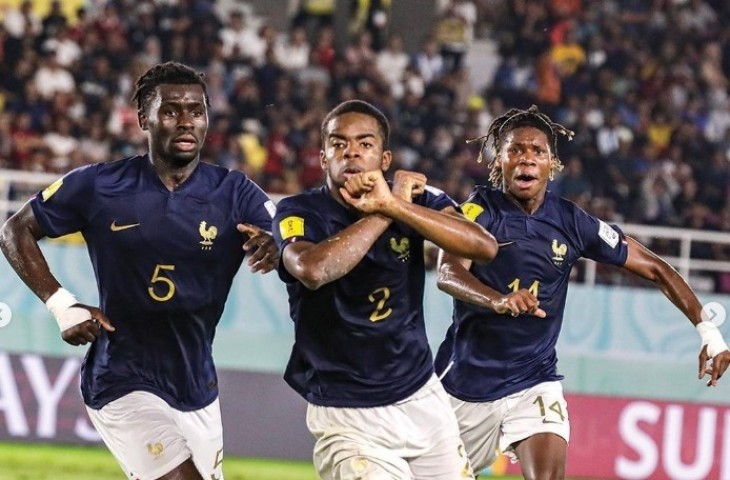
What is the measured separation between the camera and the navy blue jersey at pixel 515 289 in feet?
23.3

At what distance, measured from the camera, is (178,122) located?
241 inches

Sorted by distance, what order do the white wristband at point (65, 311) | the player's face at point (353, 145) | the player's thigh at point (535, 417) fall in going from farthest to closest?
1. the player's thigh at point (535, 417)
2. the white wristband at point (65, 311)
3. the player's face at point (353, 145)

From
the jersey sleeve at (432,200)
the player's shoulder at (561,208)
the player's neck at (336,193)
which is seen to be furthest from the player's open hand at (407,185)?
the player's shoulder at (561,208)

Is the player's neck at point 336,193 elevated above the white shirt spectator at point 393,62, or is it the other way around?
the white shirt spectator at point 393,62

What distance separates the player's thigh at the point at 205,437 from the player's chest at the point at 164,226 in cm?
75

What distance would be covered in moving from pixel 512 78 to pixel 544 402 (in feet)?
45.3

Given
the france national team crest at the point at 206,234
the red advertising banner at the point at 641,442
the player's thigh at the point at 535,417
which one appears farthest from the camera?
the red advertising banner at the point at 641,442

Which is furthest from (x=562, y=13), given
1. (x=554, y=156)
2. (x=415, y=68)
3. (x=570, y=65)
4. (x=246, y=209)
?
(x=246, y=209)

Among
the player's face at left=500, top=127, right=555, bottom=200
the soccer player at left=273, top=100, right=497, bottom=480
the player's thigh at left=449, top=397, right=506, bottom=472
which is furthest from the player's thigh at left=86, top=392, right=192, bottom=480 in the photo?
the player's face at left=500, top=127, right=555, bottom=200

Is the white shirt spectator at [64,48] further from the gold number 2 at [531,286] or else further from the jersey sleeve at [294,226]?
the jersey sleeve at [294,226]

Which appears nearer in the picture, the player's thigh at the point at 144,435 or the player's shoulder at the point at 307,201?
the player's shoulder at the point at 307,201

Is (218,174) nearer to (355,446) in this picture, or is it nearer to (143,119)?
(143,119)

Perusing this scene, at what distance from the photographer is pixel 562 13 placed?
69.9 ft

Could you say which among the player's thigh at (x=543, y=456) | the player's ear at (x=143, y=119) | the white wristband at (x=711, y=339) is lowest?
the player's thigh at (x=543, y=456)
